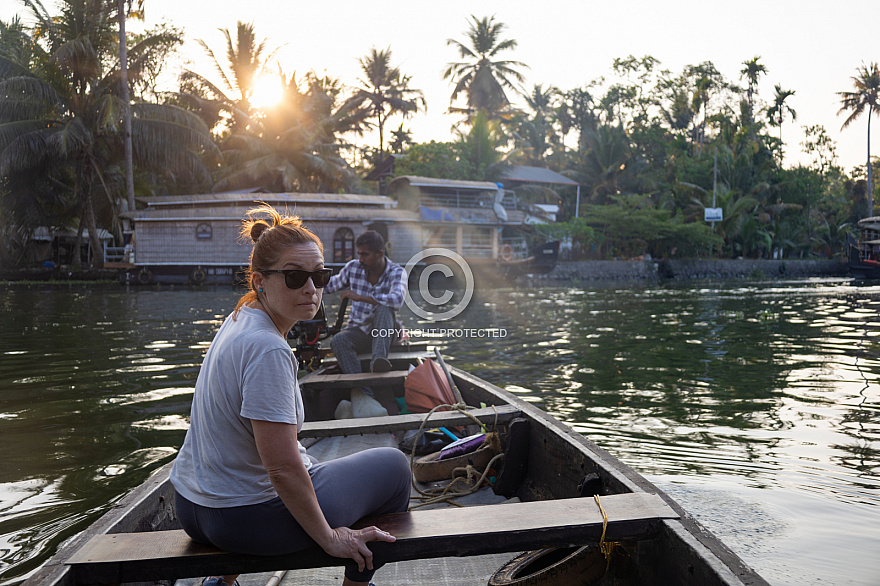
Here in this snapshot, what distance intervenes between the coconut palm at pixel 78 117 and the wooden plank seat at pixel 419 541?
25706 millimetres

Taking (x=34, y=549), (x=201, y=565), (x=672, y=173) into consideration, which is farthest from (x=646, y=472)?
(x=672, y=173)

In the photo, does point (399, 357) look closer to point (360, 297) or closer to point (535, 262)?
point (360, 297)

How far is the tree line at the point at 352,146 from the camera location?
26078 millimetres

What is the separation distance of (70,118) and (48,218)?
4.47m

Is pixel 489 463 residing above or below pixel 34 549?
above

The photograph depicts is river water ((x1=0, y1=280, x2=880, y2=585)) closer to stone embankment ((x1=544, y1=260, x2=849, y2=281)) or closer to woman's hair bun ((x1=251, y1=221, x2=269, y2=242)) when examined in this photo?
woman's hair bun ((x1=251, y1=221, x2=269, y2=242))

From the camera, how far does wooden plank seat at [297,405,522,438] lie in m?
4.12

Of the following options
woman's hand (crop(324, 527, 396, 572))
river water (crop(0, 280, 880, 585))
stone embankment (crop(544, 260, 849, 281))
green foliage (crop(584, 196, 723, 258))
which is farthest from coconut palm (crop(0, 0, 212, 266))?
woman's hand (crop(324, 527, 396, 572))

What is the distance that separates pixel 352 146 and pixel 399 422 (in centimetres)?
3375

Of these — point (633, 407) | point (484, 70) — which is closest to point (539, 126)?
point (484, 70)

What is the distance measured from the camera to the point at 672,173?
1593 inches

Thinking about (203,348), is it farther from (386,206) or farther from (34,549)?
(386,206)

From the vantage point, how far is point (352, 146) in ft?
119

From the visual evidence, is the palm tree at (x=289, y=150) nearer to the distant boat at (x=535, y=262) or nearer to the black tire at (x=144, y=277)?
the black tire at (x=144, y=277)
